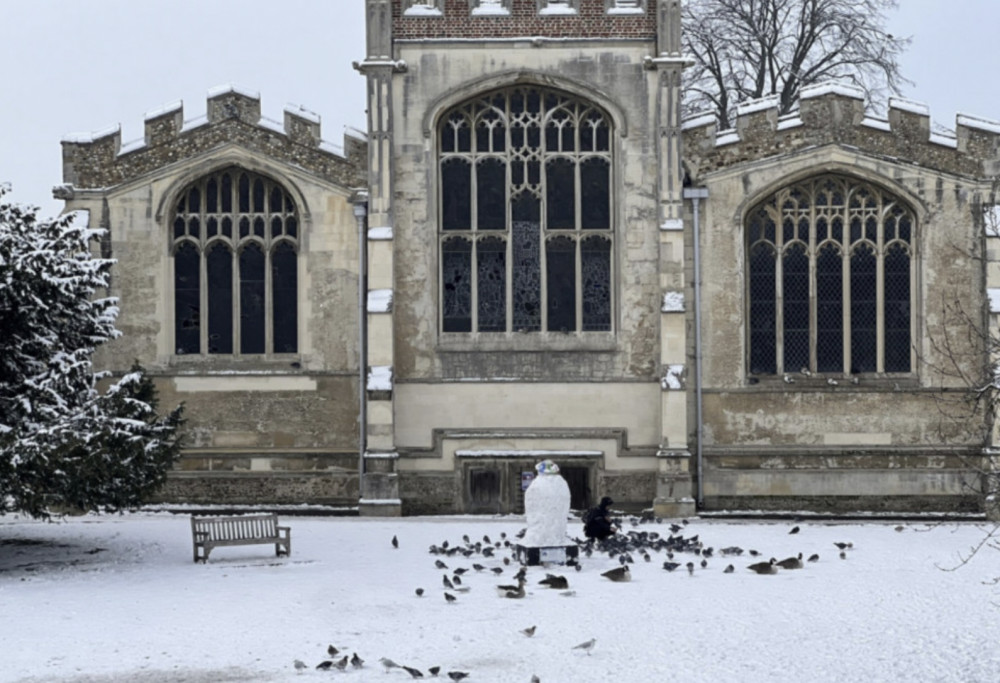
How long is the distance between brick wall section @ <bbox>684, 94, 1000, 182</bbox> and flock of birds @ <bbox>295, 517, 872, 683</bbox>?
7.20 metres

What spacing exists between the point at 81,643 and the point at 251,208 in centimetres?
1369

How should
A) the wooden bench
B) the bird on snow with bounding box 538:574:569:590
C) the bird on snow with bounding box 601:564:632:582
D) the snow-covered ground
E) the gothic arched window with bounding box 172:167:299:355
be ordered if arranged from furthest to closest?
the gothic arched window with bounding box 172:167:299:355 < the wooden bench < the bird on snow with bounding box 601:564:632:582 < the bird on snow with bounding box 538:574:569:590 < the snow-covered ground

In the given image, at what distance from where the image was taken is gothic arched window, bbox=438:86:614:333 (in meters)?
25.5

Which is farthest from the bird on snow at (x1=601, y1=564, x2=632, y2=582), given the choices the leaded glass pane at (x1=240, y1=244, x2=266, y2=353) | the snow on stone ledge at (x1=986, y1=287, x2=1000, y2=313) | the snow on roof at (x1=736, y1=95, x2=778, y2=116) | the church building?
the snow on roof at (x1=736, y1=95, x2=778, y2=116)

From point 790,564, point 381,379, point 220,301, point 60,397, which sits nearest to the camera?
point 790,564

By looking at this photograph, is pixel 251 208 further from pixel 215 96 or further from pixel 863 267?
pixel 863 267

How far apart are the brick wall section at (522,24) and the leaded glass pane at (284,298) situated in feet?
13.9

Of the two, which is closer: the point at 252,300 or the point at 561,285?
the point at 561,285

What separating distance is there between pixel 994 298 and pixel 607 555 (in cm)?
985

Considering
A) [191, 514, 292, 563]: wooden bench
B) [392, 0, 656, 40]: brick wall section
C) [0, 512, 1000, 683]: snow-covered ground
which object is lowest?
[0, 512, 1000, 683]: snow-covered ground

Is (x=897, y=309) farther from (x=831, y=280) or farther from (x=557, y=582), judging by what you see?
(x=557, y=582)

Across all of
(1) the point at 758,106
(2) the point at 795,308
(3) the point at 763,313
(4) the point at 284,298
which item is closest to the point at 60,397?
(4) the point at 284,298

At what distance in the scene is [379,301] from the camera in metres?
24.8

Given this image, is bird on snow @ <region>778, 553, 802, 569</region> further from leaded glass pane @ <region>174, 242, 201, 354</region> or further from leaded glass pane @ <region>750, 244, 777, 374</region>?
leaded glass pane @ <region>174, 242, 201, 354</region>
